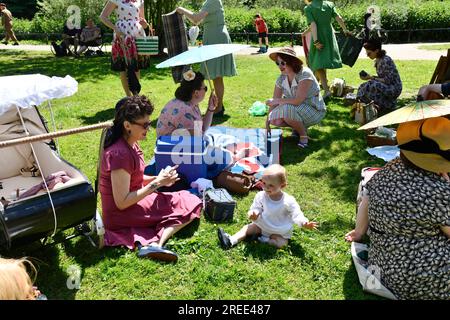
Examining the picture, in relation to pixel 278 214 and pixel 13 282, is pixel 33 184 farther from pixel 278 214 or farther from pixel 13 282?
pixel 278 214

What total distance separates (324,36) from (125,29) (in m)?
3.42

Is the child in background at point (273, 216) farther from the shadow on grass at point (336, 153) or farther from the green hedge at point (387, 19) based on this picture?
the green hedge at point (387, 19)

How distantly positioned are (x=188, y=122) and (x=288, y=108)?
1602 millimetres

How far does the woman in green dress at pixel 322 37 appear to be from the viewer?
7.71 m

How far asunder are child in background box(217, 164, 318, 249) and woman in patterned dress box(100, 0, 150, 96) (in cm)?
435

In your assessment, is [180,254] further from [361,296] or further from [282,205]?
[361,296]

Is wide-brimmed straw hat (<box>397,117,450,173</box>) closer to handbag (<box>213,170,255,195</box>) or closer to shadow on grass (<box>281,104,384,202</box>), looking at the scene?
shadow on grass (<box>281,104,384,202</box>)

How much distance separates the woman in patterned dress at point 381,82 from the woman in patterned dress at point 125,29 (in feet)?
11.8

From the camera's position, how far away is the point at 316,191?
4.80m

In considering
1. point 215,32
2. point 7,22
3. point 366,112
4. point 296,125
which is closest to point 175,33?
point 215,32

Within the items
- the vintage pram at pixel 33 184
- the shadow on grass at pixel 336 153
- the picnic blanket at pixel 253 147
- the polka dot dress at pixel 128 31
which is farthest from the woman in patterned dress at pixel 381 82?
the vintage pram at pixel 33 184

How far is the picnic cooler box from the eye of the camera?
4582 millimetres

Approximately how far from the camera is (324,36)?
7.80 metres
